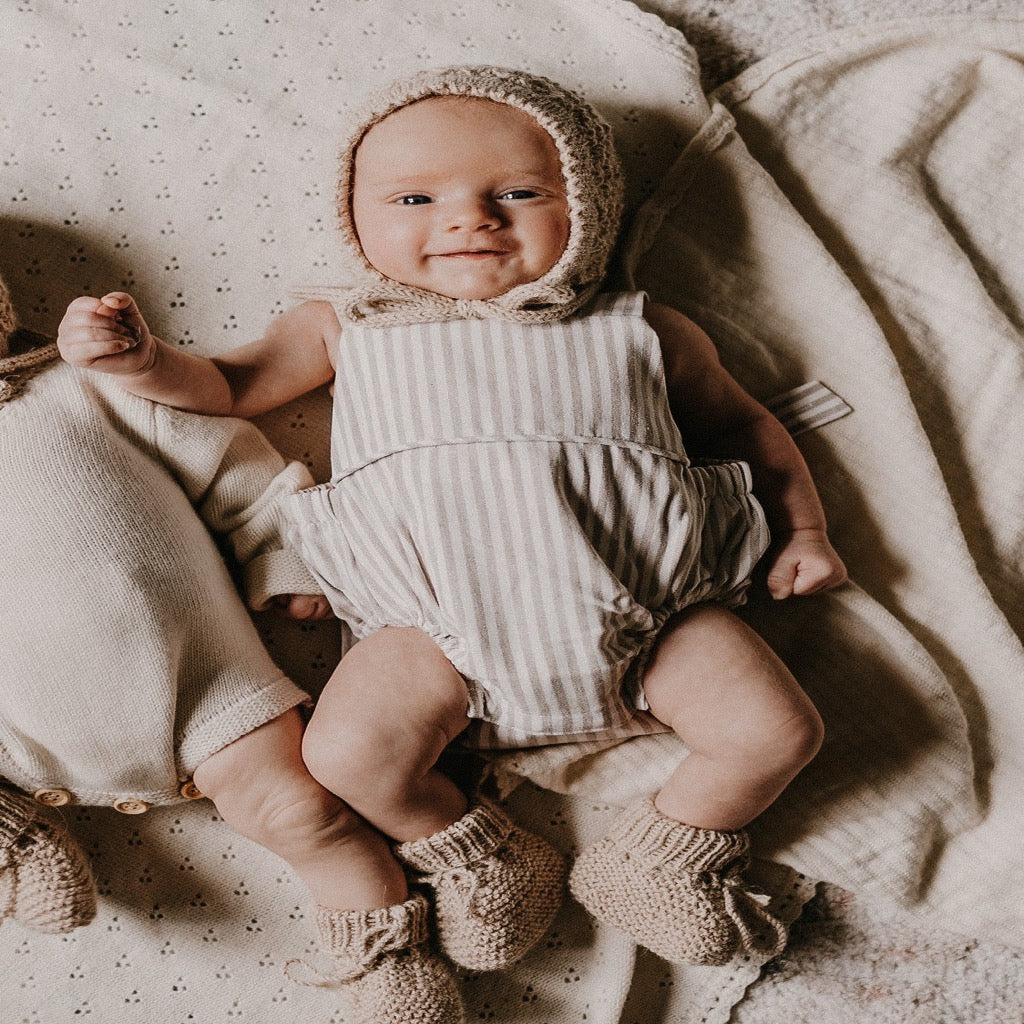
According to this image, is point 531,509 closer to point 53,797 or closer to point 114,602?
point 114,602

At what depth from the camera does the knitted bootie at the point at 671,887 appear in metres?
1.05

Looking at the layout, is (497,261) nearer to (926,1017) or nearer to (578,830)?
(578,830)

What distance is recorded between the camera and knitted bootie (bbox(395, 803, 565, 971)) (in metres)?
1.06

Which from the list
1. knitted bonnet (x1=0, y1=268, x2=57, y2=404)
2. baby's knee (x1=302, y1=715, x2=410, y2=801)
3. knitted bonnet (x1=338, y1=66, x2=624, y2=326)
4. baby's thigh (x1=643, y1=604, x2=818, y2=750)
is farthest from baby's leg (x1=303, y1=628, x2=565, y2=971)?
knitted bonnet (x1=0, y1=268, x2=57, y2=404)

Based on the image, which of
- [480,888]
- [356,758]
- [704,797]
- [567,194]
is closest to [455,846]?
[480,888]

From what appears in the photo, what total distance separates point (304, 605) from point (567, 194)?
539 mm

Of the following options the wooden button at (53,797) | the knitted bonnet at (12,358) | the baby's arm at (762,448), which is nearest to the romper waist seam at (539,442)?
the baby's arm at (762,448)

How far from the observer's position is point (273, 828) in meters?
1.05

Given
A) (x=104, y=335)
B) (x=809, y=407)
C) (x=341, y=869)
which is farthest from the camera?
(x=809, y=407)

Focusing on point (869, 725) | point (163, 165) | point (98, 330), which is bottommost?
point (869, 725)

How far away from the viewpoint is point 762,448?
111 centimetres

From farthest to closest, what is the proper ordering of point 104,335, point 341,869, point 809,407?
point 809,407 → point 341,869 → point 104,335

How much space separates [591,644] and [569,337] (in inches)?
12.6

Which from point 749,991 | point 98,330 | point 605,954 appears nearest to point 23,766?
point 98,330
